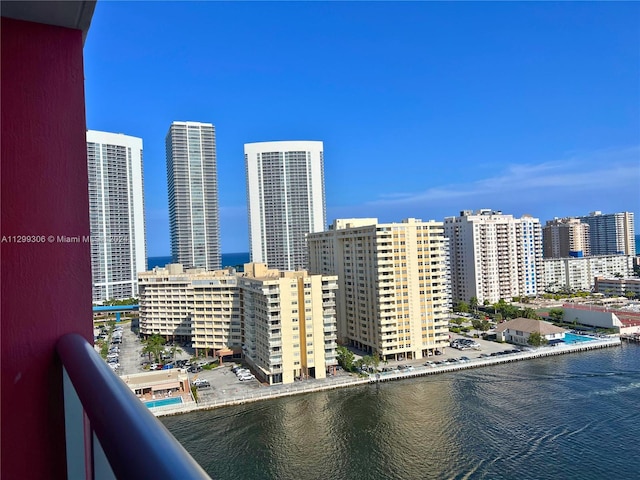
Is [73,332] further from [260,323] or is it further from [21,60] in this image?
[260,323]

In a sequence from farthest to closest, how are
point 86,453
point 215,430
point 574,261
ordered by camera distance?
point 574,261 → point 215,430 → point 86,453

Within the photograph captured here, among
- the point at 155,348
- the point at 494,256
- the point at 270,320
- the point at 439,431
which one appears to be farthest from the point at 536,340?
the point at 155,348

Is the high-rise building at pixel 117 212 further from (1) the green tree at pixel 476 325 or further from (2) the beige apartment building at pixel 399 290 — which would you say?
(1) the green tree at pixel 476 325

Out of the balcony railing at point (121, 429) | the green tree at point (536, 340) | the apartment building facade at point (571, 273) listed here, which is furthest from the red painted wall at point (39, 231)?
the apartment building facade at point (571, 273)

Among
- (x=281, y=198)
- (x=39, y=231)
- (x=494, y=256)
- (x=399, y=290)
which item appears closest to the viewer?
(x=39, y=231)

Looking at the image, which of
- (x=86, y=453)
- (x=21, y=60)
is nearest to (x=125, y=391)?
(x=86, y=453)

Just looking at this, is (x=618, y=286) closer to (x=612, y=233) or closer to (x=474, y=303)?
(x=474, y=303)

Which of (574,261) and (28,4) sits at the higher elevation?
(28,4)
